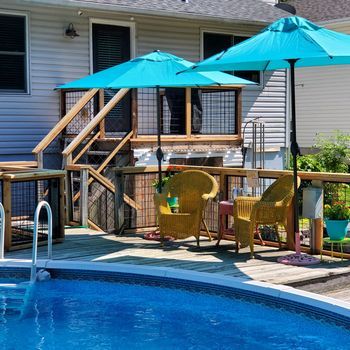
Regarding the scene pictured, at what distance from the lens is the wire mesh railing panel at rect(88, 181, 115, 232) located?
11023 mm

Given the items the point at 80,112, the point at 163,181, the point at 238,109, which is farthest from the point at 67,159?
the point at 238,109

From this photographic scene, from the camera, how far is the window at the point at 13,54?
38.6 ft

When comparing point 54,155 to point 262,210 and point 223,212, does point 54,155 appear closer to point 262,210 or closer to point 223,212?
point 223,212

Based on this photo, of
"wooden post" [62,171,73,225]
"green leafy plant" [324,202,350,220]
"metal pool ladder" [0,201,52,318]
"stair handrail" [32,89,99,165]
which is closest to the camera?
"metal pool ladder" [0,201,52,318]

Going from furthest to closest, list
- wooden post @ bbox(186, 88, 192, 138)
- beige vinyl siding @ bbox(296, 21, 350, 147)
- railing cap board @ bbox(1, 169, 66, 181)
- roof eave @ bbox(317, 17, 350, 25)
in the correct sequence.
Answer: beige vinyl siding @ bbox(296, 21, 350, 147) → roof eave @ bbox(317, 17, 350, 25) → wooden post @ bbox(186, 88, 192, 138) → railing cap board @ bbox(1, 169, 66, 181)

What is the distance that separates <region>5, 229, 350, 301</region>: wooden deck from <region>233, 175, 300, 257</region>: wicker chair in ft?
0.96

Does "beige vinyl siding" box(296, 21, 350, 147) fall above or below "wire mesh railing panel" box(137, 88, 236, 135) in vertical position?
above

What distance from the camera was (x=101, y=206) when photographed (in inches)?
440

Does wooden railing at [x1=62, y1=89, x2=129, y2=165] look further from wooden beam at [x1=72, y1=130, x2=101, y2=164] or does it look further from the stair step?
the stair step

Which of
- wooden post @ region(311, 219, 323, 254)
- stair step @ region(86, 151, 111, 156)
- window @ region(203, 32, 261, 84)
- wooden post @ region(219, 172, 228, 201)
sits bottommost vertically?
wooden post @ region(311, 219, 323, 254)

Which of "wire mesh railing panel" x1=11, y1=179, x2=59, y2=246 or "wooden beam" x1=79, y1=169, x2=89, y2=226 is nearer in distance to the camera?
"wire mesh railing panel" x1=11, y1=179, x2=59, y2=246

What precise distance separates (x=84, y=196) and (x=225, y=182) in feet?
7.63

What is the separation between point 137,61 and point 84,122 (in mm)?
A: 4039

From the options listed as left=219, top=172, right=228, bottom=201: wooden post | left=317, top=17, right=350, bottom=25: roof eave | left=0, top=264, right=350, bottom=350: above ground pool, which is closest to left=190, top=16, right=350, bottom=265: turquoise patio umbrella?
left=0, top=264, right=350, bottom=350: above ground pool
